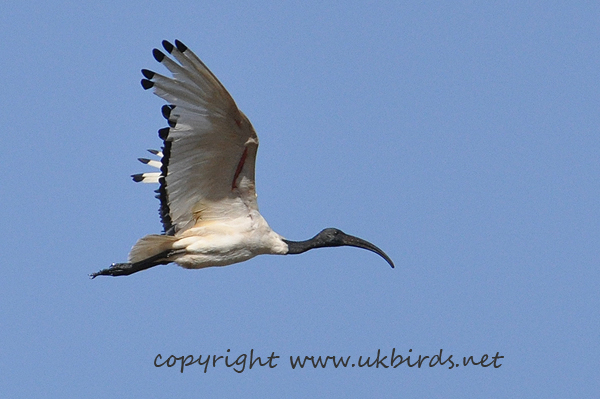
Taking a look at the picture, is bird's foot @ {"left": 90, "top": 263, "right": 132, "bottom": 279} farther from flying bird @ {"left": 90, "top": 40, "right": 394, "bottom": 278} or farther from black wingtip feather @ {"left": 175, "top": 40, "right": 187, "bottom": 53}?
black wingtip feather @ {"left": 175, "top": 40, "right": 187, "bottom": 53}

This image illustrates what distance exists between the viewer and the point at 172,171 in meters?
11.1

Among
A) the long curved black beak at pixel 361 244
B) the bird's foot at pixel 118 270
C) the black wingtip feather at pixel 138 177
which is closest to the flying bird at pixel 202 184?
the bird's foot at pixel 118 270

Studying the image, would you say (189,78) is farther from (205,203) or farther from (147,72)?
(205,203)

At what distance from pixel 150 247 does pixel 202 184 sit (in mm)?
954

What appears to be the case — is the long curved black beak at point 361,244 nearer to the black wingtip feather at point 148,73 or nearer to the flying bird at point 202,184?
the flying bird at point 202,184

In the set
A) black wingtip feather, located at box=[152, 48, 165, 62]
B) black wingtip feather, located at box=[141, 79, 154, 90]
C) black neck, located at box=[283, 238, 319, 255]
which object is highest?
black wingtip feather, located at box=[152, 48, 165, 62]

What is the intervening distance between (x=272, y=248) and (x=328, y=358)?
1575 mm

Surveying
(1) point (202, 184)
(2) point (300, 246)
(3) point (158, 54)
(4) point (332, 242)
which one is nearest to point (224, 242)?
(1) point (202, 184)

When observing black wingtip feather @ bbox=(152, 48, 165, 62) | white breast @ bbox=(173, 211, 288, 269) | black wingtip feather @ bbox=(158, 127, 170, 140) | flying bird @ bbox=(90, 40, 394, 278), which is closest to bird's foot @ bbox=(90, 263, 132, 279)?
flying bird @ bbox=(90, 40, 394, 278)

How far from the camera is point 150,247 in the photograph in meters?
11.4

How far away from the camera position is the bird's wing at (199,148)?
10172 millimetres

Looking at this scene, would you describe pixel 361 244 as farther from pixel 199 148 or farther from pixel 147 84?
pixel 147 84

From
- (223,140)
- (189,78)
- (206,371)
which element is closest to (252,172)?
(223,140)

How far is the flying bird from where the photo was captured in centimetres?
1028
